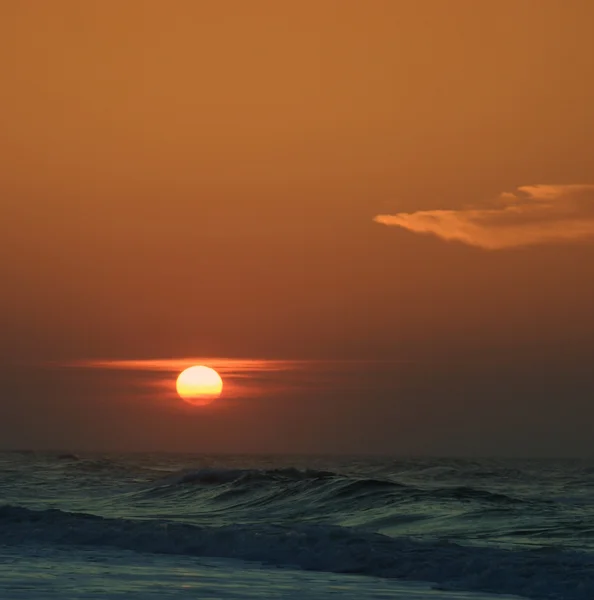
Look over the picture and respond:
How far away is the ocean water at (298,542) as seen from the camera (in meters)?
18.2

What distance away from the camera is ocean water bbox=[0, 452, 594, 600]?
18.2 meters

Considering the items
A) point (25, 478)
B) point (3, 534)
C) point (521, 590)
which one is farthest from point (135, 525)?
point (25, 478)

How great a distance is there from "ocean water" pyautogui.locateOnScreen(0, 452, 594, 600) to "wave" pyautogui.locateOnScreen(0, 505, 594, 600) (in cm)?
4

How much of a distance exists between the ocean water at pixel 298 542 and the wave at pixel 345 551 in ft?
0.14

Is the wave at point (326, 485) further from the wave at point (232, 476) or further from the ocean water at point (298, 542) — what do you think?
the ocean water at point (298, 542)

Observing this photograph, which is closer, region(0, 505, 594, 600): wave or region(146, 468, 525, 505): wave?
region(0, 505, 594, 600): wave

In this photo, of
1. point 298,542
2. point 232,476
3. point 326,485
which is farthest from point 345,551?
point 232,476

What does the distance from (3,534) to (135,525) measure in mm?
3235

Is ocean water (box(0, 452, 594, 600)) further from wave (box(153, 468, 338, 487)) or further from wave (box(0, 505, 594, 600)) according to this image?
wave (box(153, 468, 338, 487))

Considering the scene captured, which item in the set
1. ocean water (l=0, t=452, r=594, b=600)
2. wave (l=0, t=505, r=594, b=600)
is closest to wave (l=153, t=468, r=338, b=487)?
ocean water (l=0, t=452, r=594, b=600)

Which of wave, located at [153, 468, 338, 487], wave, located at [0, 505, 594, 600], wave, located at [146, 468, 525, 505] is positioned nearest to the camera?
wave, located at [0, 505, 594, 600]

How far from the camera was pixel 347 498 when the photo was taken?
3653 cm

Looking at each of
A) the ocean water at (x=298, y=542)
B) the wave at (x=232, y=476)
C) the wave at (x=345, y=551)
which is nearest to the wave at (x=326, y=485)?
the wave at (x=232, y=476)

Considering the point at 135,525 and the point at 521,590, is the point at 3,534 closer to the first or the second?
the point at 135,525
